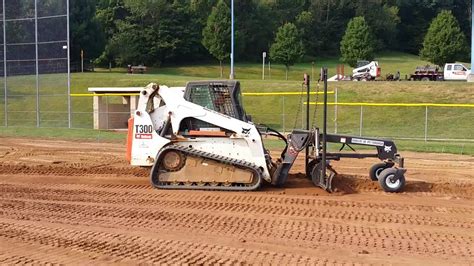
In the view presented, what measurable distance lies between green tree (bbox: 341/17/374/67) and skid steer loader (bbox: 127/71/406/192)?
66404mm

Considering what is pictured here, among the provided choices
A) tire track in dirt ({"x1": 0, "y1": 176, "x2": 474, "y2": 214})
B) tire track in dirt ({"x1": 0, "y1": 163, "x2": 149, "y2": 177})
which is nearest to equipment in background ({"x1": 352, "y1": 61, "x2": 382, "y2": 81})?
tire track in dirt ({"x1": 0, "y1": 163, "x2": 149, "y2": 177})

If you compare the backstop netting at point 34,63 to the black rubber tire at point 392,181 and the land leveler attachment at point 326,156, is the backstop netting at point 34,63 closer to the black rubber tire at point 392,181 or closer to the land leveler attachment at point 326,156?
the land leveler attachment at point 326,156

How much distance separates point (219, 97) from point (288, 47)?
66497 millimetres

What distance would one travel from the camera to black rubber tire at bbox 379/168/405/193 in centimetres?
1130

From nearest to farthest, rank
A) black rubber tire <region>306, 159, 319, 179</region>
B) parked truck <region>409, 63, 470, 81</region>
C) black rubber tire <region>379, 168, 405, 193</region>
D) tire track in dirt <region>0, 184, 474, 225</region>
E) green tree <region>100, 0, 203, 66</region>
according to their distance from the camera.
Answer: tire track in dirt <region>0, 184, 474, 225</region> < black rubber tire <region>379, 168, 405, 193</region> < black rubber tire <region>306, 159, 319, 179</region> < parked truck <region>409, 63, 470, 81</region> < green tree <region>100, 0, 203, 66</region>

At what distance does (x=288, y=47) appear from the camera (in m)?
76.9

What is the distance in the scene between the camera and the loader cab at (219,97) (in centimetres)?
1148

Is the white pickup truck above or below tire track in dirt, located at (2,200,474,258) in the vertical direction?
above

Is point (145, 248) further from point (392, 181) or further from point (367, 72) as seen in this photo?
point (367, 72)

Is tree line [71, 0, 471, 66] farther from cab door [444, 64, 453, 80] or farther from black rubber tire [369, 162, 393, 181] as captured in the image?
black rubber tire [369, 162, 393, 181]

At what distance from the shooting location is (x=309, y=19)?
9612cm

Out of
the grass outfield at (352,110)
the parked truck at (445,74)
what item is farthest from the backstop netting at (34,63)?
the parked truck at (445,74)

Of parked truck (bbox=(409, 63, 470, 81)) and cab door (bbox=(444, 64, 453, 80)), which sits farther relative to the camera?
cab door (bbox=(444, 64, 453, 80))

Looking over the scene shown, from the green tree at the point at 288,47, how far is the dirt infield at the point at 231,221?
2505 inches
